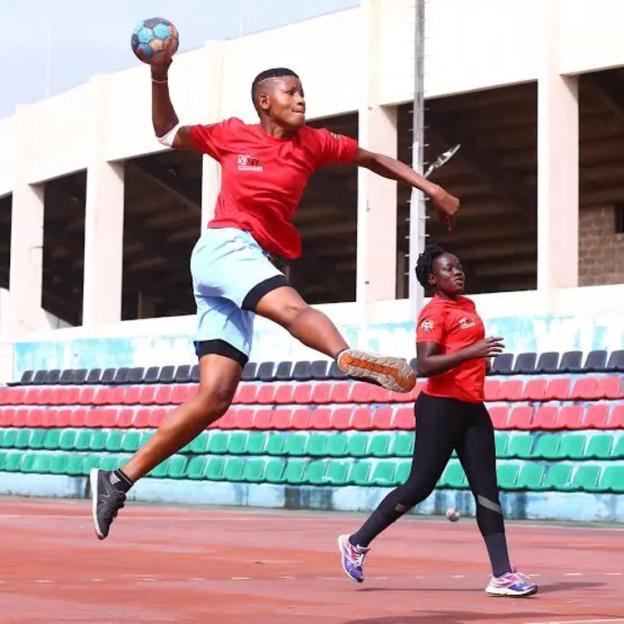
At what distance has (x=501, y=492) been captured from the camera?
20.2m

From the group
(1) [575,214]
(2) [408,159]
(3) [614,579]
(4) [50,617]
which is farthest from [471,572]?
(2) [408,159]

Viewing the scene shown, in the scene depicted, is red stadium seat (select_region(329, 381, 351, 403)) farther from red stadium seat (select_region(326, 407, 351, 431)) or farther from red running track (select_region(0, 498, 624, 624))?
red running track (select_region(0, 498, 624, 624))

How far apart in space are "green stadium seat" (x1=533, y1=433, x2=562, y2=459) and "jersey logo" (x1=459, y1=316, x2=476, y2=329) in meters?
10.5

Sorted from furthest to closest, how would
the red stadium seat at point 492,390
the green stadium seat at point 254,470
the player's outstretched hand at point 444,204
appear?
the green stadium seat at point 254,470, the red stadium seat at point 492,390, the player's outstretched hand at point 444,204

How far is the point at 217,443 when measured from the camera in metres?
24.8

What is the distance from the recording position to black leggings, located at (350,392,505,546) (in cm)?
931

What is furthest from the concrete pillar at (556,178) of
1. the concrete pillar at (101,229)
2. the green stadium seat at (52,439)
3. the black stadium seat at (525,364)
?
the concrete pillar at (101,229)

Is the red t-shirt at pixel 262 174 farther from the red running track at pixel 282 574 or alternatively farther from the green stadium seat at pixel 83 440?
the green stadium seat at pixel 83 440

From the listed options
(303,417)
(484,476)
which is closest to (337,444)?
(303,417)

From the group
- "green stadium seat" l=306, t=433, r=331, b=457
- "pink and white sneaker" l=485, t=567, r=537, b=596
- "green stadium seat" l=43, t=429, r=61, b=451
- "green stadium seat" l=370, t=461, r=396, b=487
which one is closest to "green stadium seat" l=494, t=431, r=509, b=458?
"green stadium seat" l=370, t=461, r=396, b=487

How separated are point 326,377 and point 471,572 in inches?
507

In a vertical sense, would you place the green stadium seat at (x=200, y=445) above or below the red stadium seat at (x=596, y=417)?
below

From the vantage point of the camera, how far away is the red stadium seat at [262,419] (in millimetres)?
24125

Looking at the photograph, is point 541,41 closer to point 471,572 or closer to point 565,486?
point 565,486
